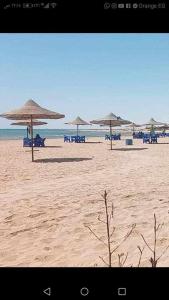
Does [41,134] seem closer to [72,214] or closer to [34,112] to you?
[34,112]

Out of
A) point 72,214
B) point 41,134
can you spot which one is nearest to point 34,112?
point 72,214

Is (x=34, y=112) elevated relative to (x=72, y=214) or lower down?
elevated

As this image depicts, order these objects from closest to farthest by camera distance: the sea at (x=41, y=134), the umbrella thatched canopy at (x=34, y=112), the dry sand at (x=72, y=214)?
the dry sand at (x=72, y=214)
the umbrella thatched canopy at (x=34, y=112)
the sea at (x=41, y=134)

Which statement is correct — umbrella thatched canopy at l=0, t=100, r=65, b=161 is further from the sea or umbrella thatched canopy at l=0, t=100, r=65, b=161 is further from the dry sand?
the sea

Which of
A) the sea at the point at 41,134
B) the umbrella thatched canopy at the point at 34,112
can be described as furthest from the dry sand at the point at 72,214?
the sea at the point at 41,134

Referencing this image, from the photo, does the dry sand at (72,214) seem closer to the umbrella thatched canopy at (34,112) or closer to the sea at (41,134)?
the umbrella thatched canopy at (34,112)

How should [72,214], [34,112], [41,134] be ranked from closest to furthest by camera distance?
[72,214] → [34,112] → [41,134]

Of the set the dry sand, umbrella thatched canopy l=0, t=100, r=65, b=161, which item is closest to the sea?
umbrella thatched canopy l=0, t=100, r=65, b=161

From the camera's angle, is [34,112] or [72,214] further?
[34,112]

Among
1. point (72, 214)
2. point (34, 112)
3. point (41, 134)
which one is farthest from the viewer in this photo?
point (41, 134)
